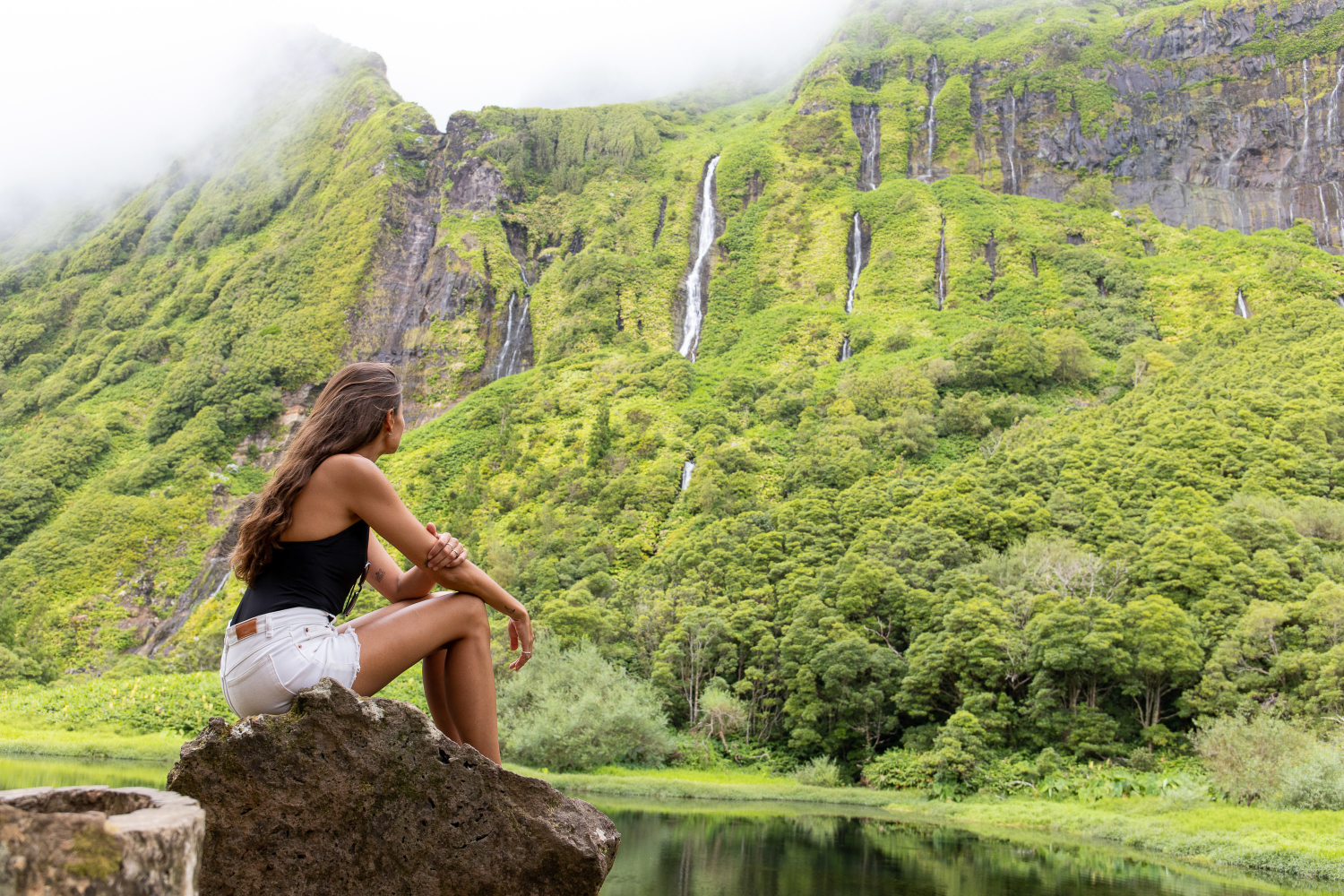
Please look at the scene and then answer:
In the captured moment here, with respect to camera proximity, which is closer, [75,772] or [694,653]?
[75,772]

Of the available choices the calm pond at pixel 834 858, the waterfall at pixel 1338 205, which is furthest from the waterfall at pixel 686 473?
the waterfall at pixel 1338 205

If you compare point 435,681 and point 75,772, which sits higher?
point 435,681

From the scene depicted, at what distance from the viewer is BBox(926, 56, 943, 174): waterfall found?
372ft

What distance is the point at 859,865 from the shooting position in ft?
59.0

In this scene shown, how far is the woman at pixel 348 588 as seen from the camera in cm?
407

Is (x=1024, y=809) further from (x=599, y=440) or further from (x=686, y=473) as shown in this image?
(x=599, y=440)

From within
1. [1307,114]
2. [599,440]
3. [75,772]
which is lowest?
[75,772]

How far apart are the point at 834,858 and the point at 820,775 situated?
879 inches

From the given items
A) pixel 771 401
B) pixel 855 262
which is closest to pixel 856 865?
pixel 771 401

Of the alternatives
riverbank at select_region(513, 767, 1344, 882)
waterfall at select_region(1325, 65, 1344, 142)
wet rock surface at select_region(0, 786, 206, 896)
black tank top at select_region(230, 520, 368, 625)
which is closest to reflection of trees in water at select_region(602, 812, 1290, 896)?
riverbank at select_region(513, 767, 1344, 882)

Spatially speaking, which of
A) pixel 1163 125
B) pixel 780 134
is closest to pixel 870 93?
pixel 780 134

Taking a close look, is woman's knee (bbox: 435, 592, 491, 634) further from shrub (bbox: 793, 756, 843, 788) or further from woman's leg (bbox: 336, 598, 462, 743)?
shrub (bbox: 793, 756, 843, 788)

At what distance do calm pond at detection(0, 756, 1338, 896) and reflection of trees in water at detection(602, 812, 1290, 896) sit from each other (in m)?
0.03

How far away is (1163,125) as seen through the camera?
10662cm
